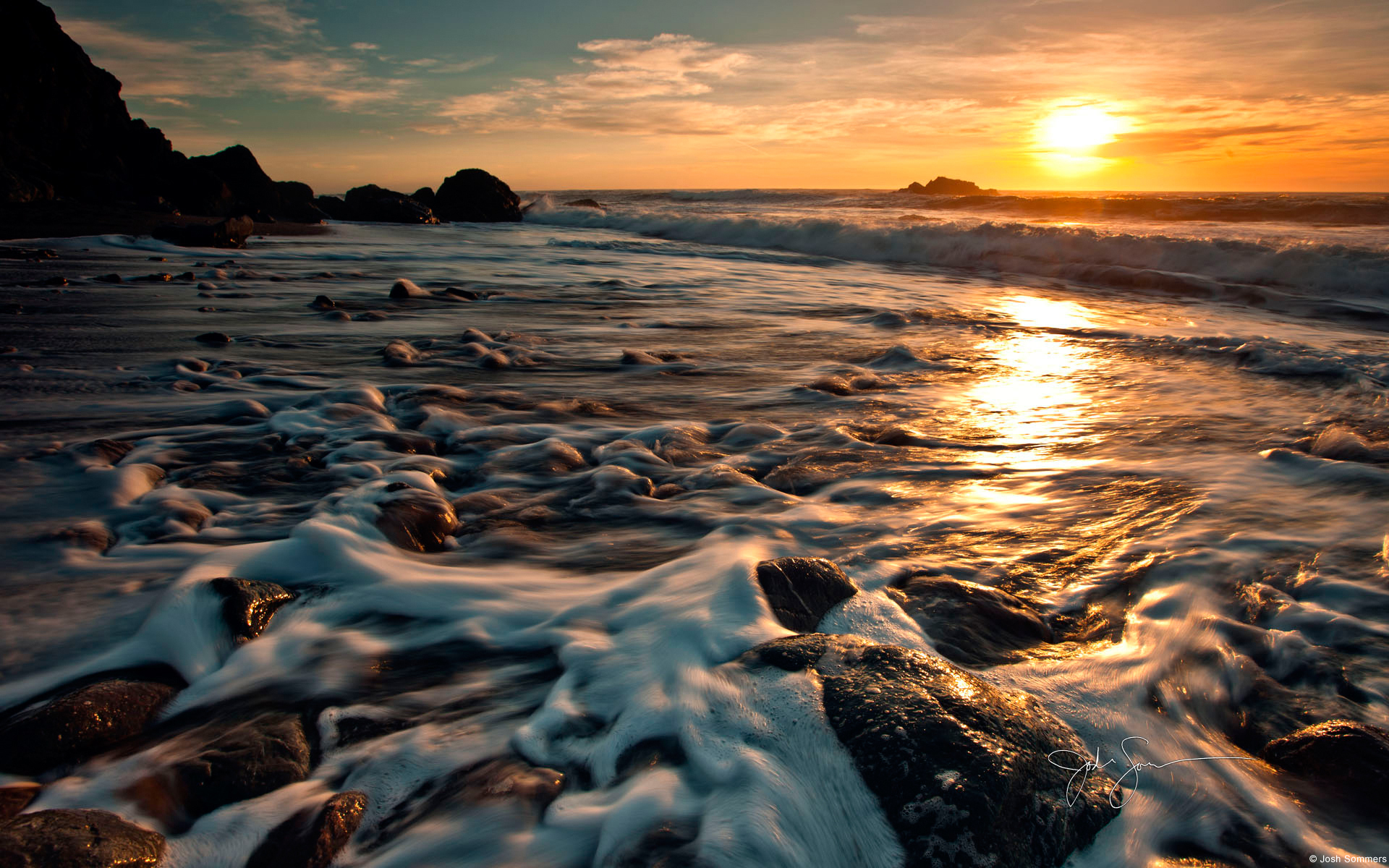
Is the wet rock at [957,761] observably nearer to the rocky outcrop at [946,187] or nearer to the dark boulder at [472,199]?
the dark boulder at [472,199]

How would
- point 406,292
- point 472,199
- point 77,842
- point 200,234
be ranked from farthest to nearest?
1. point 472,199
2. point 200,234
3. point 406,292
4. point 77,842

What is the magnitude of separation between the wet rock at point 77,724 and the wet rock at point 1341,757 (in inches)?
103

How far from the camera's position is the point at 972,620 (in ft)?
6.72

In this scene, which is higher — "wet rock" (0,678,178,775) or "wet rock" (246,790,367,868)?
"wet rock" (0,678,178,775)

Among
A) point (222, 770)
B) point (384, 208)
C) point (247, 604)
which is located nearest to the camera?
point (222, 770)

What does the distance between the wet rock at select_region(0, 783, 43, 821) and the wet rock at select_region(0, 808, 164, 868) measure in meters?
0.10

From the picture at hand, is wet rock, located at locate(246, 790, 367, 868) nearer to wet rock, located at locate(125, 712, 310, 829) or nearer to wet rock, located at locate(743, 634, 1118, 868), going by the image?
wet rock, located at locate(125, 712, 310, 829)

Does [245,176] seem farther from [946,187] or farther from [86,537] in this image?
[946,187]

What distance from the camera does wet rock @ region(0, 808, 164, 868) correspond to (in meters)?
1.14

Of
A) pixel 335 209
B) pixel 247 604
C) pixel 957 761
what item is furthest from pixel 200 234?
pixel 335 209

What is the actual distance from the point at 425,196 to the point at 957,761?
30.5 meters
